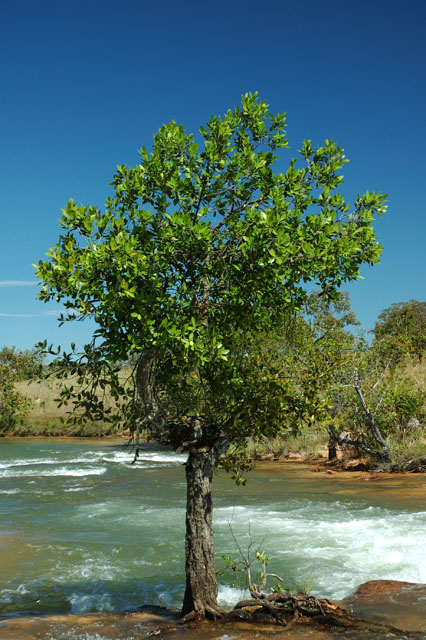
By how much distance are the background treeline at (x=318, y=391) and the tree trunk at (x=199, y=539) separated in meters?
0.71

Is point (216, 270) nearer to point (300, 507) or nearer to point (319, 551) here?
point (319, 551)

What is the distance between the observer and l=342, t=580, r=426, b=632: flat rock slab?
7.68 metres

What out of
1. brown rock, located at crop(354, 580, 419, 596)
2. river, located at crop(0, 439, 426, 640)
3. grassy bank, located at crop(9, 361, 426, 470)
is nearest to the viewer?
brown rock, located at crop(354, 580, 419, 596)

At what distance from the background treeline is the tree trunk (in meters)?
0.71

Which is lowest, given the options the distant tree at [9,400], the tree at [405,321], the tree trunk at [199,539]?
the tree trunk at [199,539]

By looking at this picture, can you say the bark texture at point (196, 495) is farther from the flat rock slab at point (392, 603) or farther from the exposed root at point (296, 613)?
the flat rock slab at point (392, 603)

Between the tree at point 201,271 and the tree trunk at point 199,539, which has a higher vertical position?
the tree at point 201,271

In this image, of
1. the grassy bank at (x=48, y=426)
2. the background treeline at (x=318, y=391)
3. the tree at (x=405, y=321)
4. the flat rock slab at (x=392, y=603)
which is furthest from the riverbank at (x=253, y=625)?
the grassy bank at (x=48, y=426)

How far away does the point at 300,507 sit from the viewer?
16.7m

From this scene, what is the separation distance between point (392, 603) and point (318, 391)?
3218mm

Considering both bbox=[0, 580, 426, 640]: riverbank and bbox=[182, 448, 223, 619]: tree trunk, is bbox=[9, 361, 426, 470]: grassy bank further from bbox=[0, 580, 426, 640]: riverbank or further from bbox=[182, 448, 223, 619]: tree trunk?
bbox=[182, 448, 223, 619]: tree trunk

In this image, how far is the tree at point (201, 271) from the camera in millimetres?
6523

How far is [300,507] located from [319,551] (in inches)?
183

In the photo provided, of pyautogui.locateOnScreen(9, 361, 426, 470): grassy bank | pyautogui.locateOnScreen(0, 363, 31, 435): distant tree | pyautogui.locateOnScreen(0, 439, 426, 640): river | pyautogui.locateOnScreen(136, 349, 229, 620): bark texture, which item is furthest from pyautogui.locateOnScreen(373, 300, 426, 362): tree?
pyautogui.locateOnScreen(136, 349, 229, 620): bark texture
